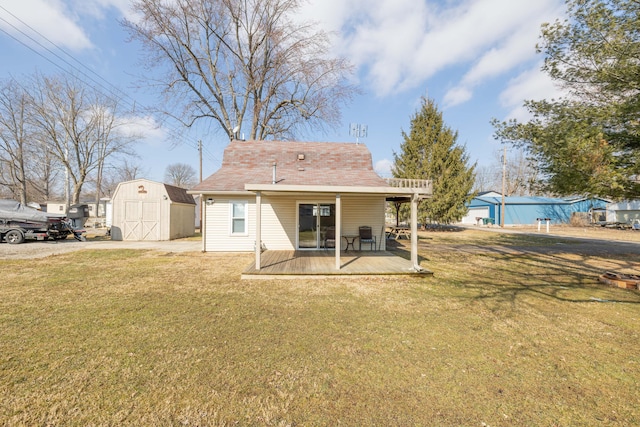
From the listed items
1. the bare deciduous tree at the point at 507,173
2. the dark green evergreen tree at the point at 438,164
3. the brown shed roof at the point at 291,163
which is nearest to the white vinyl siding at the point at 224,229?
the brown shed roof at the point at 291,163

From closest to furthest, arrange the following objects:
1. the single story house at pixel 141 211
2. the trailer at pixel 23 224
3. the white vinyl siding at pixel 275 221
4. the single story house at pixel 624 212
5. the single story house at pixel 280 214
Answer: the single story house at pixel 280 214, the white vinyl siding at pixel 275 221, the trailer at pixel 23 224, the single story house at pixel 141 211, the single story house at pixel 624 212

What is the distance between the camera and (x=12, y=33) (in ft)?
36.1

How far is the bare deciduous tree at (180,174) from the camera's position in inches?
2259

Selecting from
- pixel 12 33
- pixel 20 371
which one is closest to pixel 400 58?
pixel 20 371

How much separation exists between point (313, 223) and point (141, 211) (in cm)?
1034

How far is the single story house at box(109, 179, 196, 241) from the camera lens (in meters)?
14.8

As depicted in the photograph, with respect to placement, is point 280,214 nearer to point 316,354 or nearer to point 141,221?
point 316,354

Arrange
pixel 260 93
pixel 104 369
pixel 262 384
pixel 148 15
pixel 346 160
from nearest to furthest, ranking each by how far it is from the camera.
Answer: pixel 262 384
pixel 104 369
pixel 346 160
pixel 148 15
pixel 260 93

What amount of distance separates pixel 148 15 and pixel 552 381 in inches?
915

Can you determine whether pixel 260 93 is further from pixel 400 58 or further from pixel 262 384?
pixel 262 384

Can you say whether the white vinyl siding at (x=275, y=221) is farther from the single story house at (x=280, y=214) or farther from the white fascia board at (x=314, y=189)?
the white fascia board at (x=314, y=189)

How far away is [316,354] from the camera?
126 inches

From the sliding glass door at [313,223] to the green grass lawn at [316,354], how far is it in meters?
4.71

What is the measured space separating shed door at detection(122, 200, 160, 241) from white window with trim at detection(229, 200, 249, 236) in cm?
651
